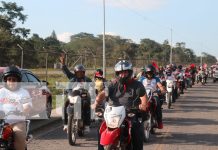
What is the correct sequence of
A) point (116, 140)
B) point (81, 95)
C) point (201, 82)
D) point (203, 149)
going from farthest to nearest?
point (201, 82), point (81, 95), point (203, 149), point (116, 140)

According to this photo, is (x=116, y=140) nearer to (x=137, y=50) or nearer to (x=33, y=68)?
(x=33, y=68)

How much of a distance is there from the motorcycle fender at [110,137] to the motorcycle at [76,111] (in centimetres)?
330

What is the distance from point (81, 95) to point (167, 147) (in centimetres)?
217

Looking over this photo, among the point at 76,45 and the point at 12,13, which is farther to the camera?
the point at 76,45

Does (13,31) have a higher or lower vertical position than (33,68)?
higher

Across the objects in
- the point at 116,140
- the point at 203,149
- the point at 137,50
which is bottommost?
the point at 203,149

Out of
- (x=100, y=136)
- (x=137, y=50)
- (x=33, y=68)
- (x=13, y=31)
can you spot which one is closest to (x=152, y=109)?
(x=100, y=136)

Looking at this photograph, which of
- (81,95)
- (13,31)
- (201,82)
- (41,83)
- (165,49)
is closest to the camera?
(81,95)

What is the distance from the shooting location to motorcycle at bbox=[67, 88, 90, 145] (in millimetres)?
9180

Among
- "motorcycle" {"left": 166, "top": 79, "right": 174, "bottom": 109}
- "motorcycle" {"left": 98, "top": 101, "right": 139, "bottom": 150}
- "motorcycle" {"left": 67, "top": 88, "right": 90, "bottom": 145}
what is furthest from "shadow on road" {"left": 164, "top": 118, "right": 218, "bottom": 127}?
"motorcycle" {"left": 98, "top": 101, "right": 139, "bottom": 150}

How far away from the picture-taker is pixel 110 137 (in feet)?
18.9

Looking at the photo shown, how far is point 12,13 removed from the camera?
165 feet

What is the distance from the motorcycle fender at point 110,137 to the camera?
5.74m

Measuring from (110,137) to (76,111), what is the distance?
12.5 feet
